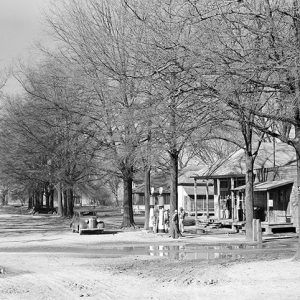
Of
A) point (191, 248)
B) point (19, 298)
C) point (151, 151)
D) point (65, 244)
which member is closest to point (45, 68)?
point (151, 151)

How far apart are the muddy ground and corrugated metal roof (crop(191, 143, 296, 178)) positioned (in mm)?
11856

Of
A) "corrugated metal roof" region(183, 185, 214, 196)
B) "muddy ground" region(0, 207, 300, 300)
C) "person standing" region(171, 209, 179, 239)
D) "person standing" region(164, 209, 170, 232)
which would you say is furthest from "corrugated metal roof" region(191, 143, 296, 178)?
"corrugated metal roof" region(183, 185, 214, 196)

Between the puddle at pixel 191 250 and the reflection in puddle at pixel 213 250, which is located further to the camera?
the puddle at pixel 191 250

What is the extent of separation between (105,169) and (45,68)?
7.95m

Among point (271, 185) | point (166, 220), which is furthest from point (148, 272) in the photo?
point (271, 185)

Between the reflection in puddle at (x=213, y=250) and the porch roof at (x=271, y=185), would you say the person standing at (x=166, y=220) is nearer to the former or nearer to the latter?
the porch roof at (x=271, y=185)

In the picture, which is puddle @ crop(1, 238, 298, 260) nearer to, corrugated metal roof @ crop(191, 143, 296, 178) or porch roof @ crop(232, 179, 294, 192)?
porch roof @ crop(232, 179, 294, 192)

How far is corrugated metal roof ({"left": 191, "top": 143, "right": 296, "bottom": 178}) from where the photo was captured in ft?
115

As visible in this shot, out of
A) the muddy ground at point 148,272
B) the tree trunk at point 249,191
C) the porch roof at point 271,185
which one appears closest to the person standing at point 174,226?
the muddy ground at point 148,272

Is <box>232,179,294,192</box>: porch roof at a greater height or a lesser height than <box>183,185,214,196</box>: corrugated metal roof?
lesser

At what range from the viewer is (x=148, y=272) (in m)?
14.0

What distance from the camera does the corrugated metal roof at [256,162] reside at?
35.1 meters

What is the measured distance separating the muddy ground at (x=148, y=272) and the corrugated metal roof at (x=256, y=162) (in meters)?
11.9

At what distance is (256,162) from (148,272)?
2302cm
